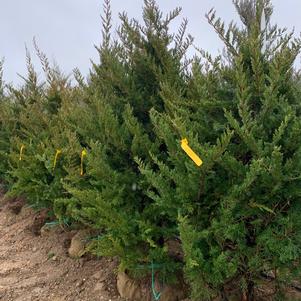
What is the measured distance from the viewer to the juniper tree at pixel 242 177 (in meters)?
2.61

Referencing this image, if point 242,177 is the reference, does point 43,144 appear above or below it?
above

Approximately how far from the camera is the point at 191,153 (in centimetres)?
261

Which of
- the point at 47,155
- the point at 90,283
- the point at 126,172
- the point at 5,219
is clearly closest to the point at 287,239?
the point at 126,172

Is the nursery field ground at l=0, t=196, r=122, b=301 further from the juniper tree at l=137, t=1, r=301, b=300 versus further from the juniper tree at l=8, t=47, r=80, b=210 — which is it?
the juniper tree at l=137, t=1, r=301, b=300

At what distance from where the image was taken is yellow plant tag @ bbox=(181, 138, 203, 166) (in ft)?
8.48

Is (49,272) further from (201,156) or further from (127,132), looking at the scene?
(201,156)

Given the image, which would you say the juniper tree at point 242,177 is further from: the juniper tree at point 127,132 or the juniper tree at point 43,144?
the juniper tree at point 43,144

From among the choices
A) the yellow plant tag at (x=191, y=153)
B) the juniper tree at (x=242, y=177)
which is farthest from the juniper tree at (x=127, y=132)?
the yellow plant tag at (x=191, y=153)

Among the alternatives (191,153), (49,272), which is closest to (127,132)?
(191,153)

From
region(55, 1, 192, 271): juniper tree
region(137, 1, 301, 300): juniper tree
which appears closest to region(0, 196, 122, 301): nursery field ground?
region(55, 1, 192, 271): juniper tree

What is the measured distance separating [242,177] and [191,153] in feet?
1.27

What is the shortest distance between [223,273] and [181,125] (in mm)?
983

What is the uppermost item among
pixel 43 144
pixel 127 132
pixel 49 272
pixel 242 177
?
pixel 43 144

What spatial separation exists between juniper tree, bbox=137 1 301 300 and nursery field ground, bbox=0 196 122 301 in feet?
3.78
